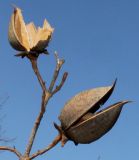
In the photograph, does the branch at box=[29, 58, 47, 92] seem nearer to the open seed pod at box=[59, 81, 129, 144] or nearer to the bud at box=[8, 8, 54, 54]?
the bud at box=[8, 8, 54, 54]

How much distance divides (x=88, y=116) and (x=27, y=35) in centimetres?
59

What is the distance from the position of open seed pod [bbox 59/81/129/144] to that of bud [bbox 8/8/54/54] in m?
0.39

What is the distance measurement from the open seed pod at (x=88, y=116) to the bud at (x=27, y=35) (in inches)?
15.5

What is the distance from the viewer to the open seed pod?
1882 mm

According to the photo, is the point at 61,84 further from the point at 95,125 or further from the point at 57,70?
the point at 95,125

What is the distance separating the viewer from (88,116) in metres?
1.91

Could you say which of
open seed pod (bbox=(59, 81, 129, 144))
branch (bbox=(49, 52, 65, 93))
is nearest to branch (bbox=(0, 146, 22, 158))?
open seed pod (bbox=(59, 81, 129, 144))

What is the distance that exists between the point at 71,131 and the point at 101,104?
0.19 meters

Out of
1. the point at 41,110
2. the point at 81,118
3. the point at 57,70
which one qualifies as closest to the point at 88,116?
the point at 81,118

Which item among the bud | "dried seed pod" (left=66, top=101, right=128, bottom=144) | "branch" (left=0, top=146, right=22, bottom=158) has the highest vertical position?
the bud

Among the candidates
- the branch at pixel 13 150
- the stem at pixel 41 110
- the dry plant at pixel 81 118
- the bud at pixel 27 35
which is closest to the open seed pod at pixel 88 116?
the dry plant at pixel 81 118

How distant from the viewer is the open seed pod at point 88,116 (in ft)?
6.17

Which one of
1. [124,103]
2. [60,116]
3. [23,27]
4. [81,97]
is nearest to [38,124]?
[60,116]

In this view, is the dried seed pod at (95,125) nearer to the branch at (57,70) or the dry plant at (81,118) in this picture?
the dry plant at (81,118)
